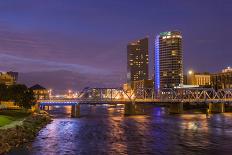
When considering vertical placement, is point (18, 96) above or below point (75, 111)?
above

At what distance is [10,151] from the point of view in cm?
5816

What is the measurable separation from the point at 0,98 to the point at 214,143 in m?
110

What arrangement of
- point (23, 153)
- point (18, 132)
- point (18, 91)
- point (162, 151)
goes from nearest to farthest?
point (23, 153) < point (162, 151) < point (18, 132) < point (18, 91)

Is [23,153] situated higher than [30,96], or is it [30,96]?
[30,96]

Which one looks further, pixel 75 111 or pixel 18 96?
pixel 75 111

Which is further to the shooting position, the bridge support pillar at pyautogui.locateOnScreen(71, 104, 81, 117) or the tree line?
the bridge support pillar at pyautogui.locateOnScreen(71, 104, 81, 117)

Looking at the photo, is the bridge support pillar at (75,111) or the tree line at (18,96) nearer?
the tree line at (18,96)

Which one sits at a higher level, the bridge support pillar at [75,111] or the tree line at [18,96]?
the tree line at [18,96]

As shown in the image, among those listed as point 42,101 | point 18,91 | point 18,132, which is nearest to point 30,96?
point 18,91

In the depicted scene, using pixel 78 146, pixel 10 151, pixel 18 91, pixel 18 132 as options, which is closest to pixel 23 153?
pixel 10 151

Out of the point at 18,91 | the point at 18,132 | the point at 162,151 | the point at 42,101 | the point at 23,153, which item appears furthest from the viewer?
the point at 42,101

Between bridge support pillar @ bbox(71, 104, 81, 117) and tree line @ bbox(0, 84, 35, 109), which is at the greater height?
tree line @ bbox(0, 84, 35, 109)

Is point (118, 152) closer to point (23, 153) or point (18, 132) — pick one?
point (23, 153)

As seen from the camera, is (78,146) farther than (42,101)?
No
